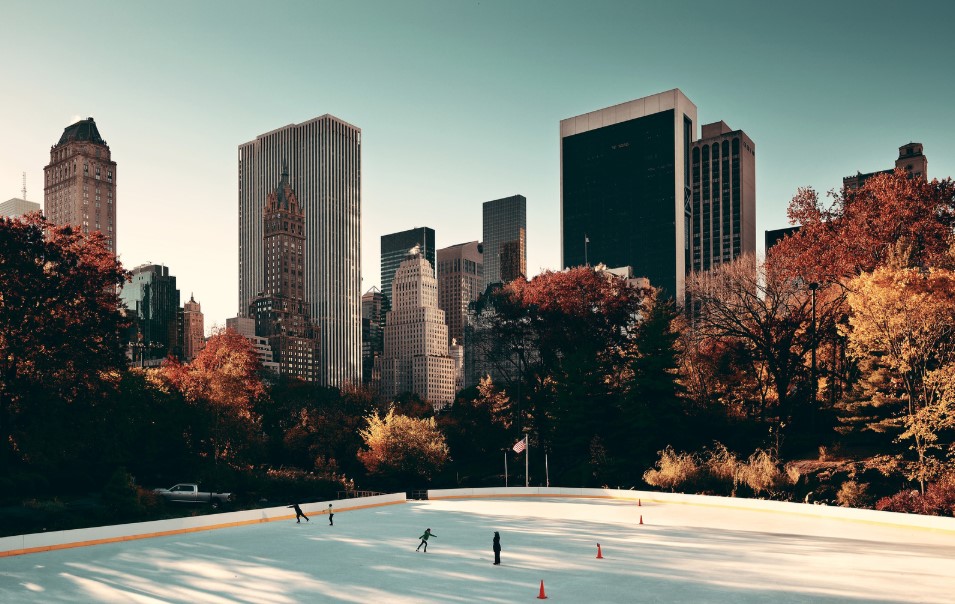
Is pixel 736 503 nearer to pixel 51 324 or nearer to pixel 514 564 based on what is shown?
pixel 514 564

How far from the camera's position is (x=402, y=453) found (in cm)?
5712

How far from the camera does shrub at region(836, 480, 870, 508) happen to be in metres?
41.4

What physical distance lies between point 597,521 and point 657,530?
169 inches

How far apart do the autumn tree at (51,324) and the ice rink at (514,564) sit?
61.3ft

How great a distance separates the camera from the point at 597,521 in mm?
38656

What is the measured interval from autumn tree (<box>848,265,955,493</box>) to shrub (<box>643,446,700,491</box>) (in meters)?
11.3

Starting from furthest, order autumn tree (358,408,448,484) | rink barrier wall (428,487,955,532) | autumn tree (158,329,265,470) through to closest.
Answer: autumn tree (158,329,265,470)
autumn tree (358,408,448,484)
rink barrier wall (428,487,955,532)

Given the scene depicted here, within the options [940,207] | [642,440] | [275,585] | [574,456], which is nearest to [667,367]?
[642,440]

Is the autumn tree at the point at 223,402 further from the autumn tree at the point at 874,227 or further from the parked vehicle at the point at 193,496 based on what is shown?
the autumn tree at the point at 874,227

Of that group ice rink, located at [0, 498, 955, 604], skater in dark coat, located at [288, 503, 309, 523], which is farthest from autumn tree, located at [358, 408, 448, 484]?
ice rink, located at [0, 498, 955, 604]

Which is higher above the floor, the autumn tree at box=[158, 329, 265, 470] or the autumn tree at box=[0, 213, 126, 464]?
the autumn tree at box=[0, 213, 126, 464]

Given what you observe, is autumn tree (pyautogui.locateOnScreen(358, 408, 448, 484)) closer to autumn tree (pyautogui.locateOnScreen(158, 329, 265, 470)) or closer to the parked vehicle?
autumn tree (pyautogui.locateOnScreen(158, 329, 265, 470))

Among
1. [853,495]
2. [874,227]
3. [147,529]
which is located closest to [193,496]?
[147,529]

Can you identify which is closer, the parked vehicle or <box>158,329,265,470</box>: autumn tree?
the parked vehicle
